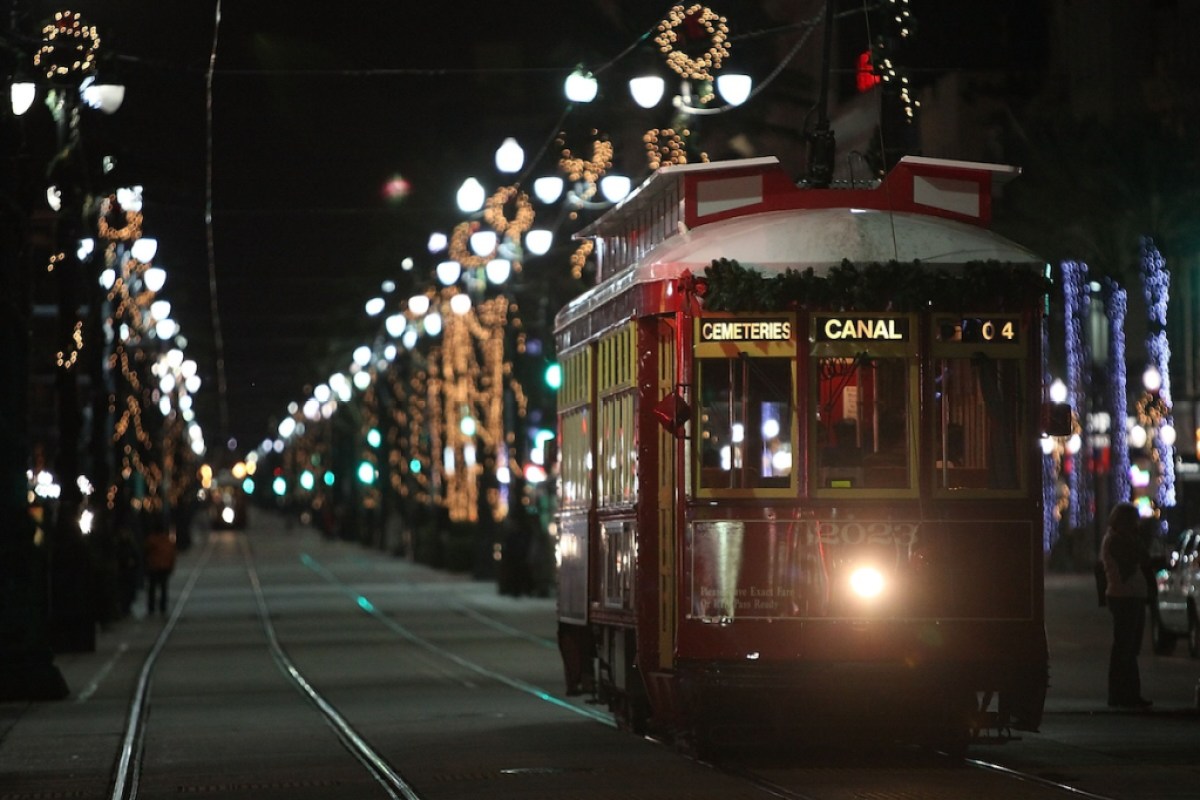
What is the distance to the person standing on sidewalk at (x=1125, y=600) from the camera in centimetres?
2000

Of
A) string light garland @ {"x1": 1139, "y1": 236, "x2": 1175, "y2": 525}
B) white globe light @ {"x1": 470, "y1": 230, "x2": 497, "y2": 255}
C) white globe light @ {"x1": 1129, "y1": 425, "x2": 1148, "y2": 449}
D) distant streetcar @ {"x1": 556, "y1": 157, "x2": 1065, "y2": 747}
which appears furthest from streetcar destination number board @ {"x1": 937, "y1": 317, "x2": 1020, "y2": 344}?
white globe light @ {"x1": 1129, "y1": 425, "x2": 1148, "y2": 449}

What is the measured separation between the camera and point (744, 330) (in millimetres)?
14852

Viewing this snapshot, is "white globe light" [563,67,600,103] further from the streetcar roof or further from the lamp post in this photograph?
the streetcar roof

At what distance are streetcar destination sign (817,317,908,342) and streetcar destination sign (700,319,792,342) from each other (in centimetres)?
23

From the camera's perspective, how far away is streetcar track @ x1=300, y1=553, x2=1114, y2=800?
43.7 ft

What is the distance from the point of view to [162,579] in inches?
1773

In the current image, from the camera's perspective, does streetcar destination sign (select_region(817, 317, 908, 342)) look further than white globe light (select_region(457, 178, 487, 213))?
No

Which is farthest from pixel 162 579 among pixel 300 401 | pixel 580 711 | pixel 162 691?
pixel 300 401

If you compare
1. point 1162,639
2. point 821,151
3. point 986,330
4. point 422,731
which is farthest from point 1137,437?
point 986,330

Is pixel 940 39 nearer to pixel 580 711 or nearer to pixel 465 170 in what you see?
pixel 465 170

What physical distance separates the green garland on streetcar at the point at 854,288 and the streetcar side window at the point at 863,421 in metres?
0.37

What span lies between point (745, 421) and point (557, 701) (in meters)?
7.54

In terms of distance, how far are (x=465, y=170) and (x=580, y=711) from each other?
47.5 meters

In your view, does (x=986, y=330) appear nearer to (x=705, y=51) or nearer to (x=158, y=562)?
(x=705, y=51)
